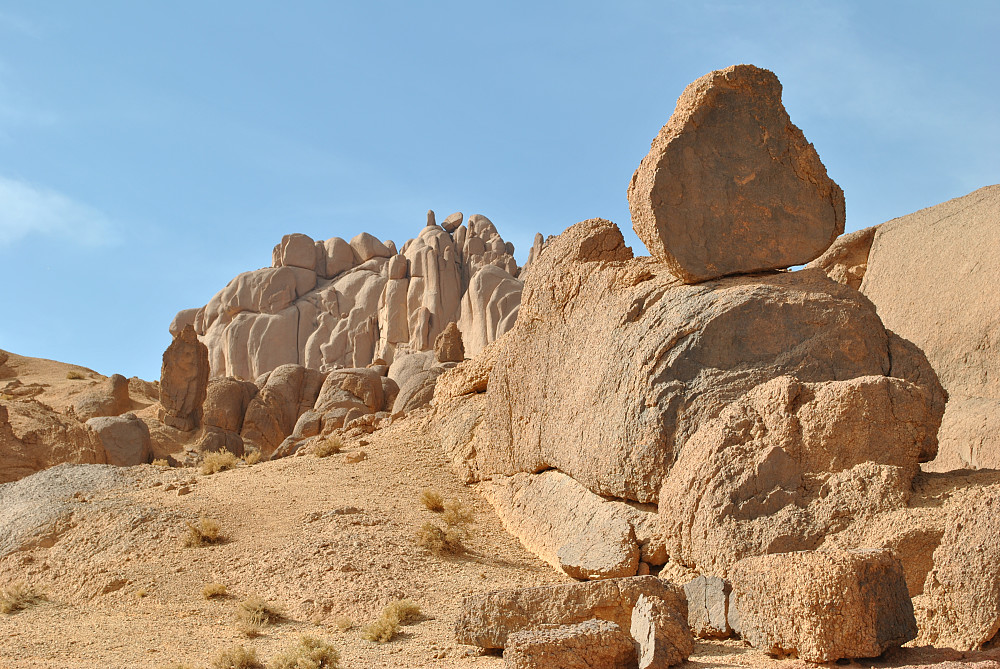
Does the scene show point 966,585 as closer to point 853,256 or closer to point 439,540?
point 439,540

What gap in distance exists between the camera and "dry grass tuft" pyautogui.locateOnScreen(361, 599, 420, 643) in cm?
708

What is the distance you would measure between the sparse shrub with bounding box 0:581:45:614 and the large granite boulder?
379 inches

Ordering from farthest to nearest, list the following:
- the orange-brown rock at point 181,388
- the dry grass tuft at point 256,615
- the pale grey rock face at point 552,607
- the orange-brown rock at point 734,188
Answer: the orange-brown rock at point 181,388 < the orange-brown rock at point 734,188 < the dry grass tuft at point 256,615 < the pale grey rock face at point 552,607

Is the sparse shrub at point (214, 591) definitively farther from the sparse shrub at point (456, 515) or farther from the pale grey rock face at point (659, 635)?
the pale grey rock face at point (659, 635)

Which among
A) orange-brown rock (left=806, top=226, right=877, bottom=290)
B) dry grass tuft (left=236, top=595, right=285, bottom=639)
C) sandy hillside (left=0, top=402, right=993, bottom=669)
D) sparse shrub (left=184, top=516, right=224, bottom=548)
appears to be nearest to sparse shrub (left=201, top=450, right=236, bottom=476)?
sandy hillside (left=0, top=402, right=993, bottom=669)

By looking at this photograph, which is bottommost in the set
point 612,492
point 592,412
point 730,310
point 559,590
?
point 559,590

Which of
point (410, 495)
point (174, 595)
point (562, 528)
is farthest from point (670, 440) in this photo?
point (174, 595)

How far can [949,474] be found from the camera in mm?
6680

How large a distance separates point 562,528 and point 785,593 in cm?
415

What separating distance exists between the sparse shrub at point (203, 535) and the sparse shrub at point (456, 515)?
2.53m

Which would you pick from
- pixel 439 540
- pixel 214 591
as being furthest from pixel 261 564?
pixel 439 540

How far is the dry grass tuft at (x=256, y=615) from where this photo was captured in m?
7.79

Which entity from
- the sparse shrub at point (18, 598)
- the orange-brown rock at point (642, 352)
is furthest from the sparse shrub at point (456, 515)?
the sparse shrub at point (18, 598)

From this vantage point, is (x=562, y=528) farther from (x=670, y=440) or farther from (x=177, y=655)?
(x=177, y=655)
